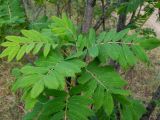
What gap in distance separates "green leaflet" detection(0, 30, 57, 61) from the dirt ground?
2529mm

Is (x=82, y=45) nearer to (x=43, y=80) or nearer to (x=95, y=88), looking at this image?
(x=95, y=88)

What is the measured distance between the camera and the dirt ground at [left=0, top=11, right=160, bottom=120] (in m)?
4.50

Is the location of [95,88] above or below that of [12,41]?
below

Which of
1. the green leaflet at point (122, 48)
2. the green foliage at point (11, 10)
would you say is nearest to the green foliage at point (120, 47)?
the green leaflet at point (122, 48)

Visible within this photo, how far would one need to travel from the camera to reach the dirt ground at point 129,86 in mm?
4500

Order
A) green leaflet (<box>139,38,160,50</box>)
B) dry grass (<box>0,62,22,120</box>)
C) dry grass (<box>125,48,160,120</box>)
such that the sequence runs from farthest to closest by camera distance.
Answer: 1. dry grass (<box>125,48,160,120</box>)
2. dry grass (<box>0,62,22,120</box>)
3. green leaflet (<box>139,38,160,50</box>)

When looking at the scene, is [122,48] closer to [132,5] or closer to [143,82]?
[132,5]

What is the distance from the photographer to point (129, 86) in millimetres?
5027

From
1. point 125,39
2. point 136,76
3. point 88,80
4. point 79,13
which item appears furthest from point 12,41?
point 136,76

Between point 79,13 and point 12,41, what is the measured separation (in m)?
3.85

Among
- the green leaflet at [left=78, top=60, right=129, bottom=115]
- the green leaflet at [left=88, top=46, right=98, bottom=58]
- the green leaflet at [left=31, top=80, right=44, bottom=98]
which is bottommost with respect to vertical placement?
the green leaflet at [left=78, top=60, right=129, bottom=115]

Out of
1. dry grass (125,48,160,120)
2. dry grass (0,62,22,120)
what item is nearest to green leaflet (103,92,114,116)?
dry grass (0,62,22,120)

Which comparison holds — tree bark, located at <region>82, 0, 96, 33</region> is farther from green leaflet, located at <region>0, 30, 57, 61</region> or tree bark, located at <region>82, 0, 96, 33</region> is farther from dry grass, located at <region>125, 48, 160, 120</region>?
dry grass, located at <region>125, 48, 160, 120</region>

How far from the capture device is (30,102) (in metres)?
1.83
